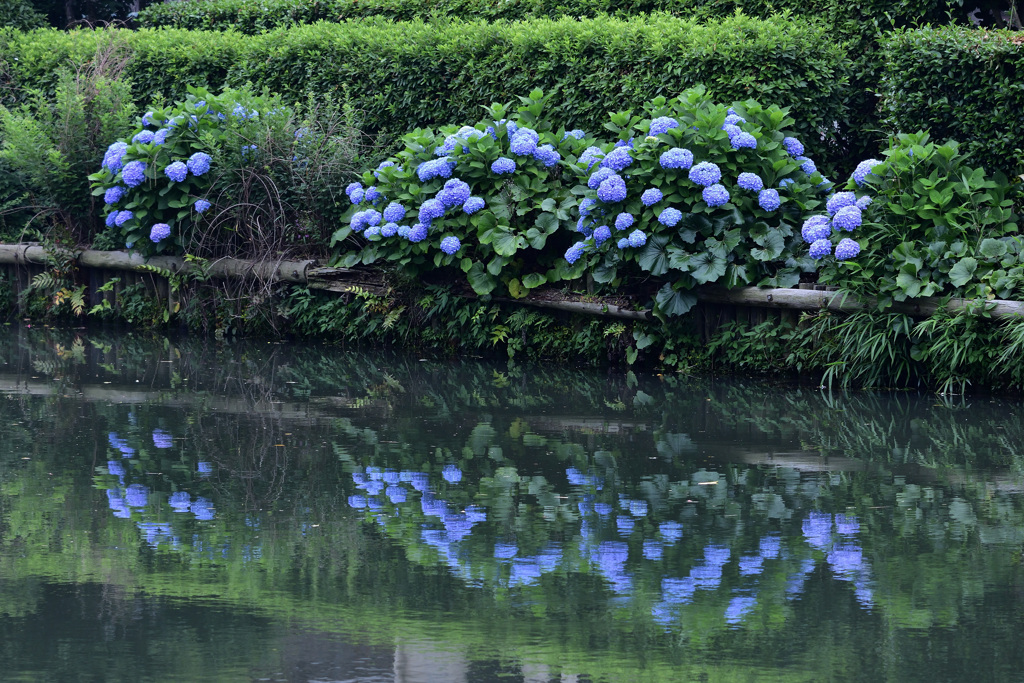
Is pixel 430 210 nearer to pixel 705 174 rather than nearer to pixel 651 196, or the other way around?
pixel 651 196

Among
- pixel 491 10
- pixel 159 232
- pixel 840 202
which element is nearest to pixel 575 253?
pixel 840 202

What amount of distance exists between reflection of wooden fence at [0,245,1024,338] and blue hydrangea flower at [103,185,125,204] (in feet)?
1.83

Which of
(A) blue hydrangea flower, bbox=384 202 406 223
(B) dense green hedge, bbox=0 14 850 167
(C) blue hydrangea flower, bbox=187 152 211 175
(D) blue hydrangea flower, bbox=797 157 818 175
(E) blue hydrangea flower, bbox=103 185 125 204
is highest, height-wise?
(B) dense green hedge, bbox=0 14 850 167

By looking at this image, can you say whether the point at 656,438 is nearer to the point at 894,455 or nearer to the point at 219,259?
the point at 894,455

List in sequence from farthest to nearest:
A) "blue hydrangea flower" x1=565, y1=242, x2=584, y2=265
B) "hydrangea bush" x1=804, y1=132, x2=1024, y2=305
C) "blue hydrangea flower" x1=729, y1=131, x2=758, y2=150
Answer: "blue hydrangea flower" x1=565, y1=242, x2=584, y2=265 < "blue hydrangea flower" x1=729, y1=131, x2=758, y2=150 < "hydrangea bush" x1=804, y1=132, x2=1024, y2=305

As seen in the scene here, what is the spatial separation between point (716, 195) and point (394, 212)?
2.70m

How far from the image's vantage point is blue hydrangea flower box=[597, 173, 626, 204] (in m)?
10.1

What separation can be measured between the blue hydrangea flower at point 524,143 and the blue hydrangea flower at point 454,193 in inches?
19.2

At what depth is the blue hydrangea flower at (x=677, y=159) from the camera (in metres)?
10.0

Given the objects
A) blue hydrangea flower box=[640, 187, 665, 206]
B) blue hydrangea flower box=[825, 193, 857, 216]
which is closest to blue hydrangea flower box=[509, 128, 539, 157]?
blue hydrangea flower box=[640, 187, 665, 206]

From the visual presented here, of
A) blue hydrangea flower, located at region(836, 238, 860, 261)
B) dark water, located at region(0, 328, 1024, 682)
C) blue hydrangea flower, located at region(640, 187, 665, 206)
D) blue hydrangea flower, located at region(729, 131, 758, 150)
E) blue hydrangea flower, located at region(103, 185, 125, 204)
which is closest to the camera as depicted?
dark water, located at region(0, 328, 1024, 682)

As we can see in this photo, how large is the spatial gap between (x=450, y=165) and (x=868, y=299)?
3590 mm

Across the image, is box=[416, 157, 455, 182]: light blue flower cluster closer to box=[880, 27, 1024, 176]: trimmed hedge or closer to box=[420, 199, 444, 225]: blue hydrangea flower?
box=[420, 199, 444, 225]: blue hydrangea flower

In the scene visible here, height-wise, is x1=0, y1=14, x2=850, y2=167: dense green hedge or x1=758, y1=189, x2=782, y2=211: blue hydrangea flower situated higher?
x1=0, y1=14, x2=850, y2=167: dense green hedge
